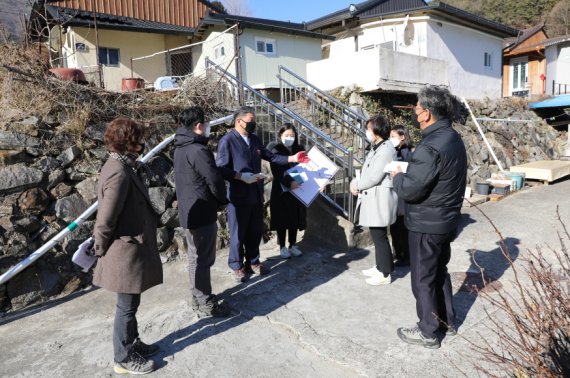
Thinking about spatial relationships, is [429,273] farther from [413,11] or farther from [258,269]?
[413,11]

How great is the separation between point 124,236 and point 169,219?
2553 millimetres

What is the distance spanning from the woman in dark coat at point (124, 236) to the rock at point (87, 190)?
2323 millimetres

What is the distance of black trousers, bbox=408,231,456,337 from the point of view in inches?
114

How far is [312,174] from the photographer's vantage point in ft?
15.7

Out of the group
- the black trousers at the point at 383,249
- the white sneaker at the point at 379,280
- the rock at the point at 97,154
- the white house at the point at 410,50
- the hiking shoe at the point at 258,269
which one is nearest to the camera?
the black trousers at the point at 383,249

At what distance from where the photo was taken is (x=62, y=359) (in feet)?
10.1

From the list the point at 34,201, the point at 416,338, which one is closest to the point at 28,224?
the point at 34,201

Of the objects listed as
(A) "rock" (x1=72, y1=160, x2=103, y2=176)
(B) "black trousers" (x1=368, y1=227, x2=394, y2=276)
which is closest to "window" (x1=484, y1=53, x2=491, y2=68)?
(B) "black trousers" (x1=368, y1=227, x2=394, y2=276)

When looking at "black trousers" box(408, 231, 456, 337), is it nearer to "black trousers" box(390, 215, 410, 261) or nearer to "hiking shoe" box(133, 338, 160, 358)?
"black trousers" box(390, 215, 410, 261)

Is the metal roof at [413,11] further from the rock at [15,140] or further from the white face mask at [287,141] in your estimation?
the rock at [15,140]

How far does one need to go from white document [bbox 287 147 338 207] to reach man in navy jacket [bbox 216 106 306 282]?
603 mm

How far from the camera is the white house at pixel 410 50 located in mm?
10977

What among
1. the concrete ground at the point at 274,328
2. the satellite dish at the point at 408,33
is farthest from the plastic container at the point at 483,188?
the satellite dish at the point at 408,33

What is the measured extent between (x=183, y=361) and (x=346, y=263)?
238 centimetres
